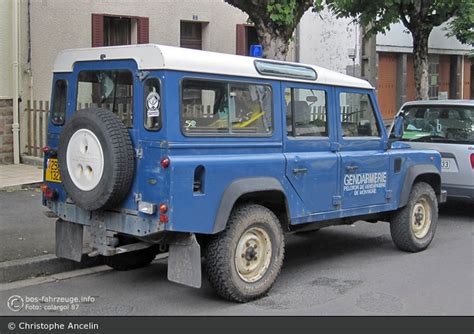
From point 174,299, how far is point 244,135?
63.9 inches

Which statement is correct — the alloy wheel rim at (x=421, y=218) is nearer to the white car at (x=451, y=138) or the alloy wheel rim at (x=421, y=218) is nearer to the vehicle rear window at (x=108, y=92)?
the white car at (x=451, y=138)

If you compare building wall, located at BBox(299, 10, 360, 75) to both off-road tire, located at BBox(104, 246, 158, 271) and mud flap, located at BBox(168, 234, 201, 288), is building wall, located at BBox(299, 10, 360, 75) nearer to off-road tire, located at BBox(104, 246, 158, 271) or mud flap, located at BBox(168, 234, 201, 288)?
off-road tire, located at BBox(104, 246, 158, 271)

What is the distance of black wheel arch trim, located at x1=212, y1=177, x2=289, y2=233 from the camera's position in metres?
5.23

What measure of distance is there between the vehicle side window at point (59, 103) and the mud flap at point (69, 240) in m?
0.97

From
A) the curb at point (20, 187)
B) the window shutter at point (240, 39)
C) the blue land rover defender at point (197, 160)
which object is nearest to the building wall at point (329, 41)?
the window shutter at point (240, 39)

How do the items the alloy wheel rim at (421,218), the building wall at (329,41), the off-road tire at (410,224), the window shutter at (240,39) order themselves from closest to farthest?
the off-road tire at (410,224) < the alloy wheel rim at (421,218) < the window shutter at (240,39) < the building wall at (329,41)

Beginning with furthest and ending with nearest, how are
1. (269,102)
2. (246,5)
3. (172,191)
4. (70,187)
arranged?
(246,5), (269,102), (70,187), (172,191)

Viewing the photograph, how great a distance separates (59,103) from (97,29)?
23.7 feet

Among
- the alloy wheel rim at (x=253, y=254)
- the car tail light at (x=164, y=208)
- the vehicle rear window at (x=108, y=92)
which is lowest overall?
the alloy wheel rim at (x=253, y=254)

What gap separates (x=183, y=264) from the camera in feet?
17.0

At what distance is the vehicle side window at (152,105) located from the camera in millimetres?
5035

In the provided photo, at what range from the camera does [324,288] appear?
20.0 feet
